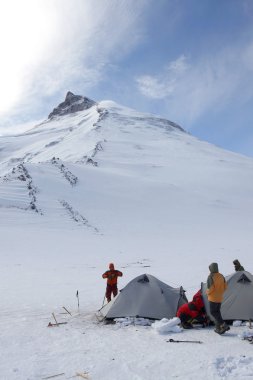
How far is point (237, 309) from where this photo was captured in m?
11.6

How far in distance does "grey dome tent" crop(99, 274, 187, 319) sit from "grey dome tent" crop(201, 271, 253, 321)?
1245 millimetres

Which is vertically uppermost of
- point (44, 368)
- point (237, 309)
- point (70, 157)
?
point (70, 157)

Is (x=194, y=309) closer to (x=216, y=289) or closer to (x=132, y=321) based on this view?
(x=216, y=289)

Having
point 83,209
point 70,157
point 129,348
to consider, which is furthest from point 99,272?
point 70,157

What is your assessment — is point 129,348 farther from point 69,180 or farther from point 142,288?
point 69,180

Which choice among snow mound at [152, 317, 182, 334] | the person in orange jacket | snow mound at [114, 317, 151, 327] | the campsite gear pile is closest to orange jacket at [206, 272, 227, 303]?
the person in orange jacket

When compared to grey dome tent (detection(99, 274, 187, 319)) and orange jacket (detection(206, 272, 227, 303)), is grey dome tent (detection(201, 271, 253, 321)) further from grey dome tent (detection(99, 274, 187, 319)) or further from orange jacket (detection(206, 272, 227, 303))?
grey dome tent (detection(99, 274, 187, 319))

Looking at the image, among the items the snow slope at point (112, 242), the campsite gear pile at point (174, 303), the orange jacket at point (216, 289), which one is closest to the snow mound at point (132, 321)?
the campsite gear pile at point (174, 303)

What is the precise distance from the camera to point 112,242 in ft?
128

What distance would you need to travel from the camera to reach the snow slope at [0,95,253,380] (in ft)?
28.9

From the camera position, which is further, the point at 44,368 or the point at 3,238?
the point at 3,238

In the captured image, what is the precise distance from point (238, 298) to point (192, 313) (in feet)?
4.63

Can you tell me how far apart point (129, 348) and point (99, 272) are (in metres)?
13.9

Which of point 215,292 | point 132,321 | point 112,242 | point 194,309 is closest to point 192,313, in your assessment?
point 194,309
